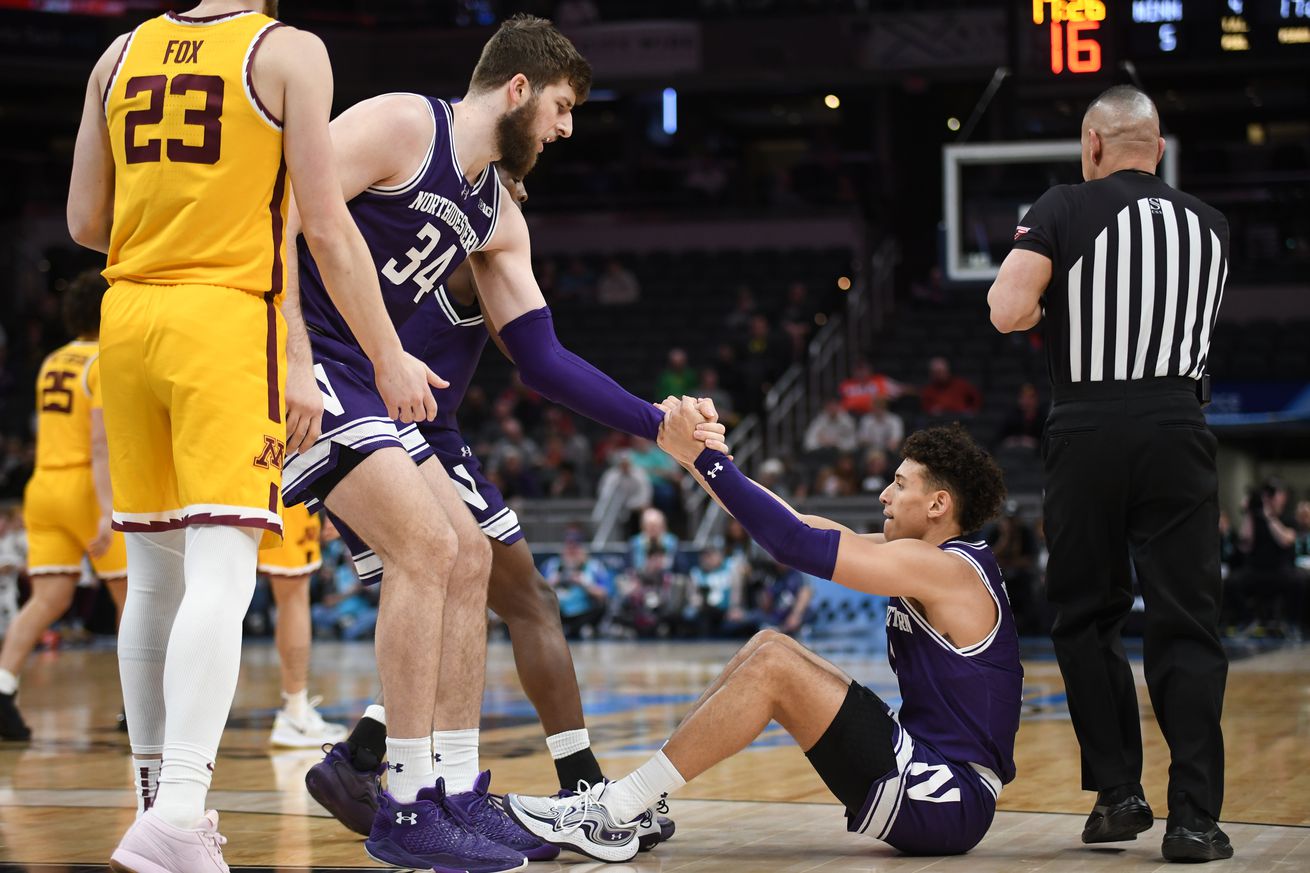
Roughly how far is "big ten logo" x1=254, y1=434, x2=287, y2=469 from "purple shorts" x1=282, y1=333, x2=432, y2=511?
38 centimetres

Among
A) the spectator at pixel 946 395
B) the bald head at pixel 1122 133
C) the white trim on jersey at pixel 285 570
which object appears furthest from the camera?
the spectator at pixel 946 395

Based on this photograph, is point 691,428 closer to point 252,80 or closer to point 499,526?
point 499,526

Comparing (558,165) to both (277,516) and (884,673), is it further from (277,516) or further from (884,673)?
(277,516)

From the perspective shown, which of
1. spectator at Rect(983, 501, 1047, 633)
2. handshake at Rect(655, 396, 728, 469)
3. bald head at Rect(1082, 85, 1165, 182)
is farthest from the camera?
spectator at Rect(983, 501, 1047, 633)

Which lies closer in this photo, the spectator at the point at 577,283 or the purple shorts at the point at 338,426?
the purple shorts at the point at 338,426

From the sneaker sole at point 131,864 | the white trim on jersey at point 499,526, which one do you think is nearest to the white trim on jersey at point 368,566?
the white trim on jersey at point 499,526

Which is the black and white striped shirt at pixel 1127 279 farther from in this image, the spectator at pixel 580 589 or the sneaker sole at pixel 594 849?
the spectator at pixel 580 589

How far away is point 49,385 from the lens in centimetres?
768

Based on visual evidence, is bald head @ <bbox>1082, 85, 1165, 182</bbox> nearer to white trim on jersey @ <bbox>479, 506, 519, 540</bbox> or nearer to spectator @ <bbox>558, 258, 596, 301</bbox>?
white trim on jersey @ <bbox>479, 506, 519, 540</bbox>

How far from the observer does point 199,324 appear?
3283 mm


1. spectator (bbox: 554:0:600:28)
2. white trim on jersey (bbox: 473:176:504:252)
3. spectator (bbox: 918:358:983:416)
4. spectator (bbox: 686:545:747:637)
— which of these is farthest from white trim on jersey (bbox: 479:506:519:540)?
spectator (bbox: 554:0:600:28)

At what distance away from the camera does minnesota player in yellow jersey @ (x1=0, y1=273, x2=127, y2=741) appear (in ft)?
24.3

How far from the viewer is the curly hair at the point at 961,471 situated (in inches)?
163

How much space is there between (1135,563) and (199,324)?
2312mm
